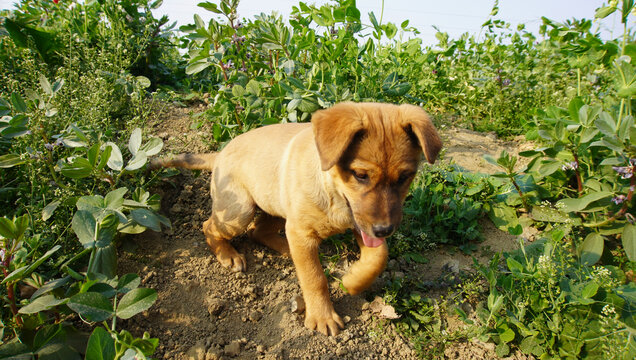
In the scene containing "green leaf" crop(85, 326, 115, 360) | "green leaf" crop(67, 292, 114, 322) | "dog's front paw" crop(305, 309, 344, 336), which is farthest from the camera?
"dog's front paw" crop(305, 309, 344, 336)

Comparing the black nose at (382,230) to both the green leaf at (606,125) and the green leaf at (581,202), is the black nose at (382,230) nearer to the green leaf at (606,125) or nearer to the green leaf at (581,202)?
the green leaf at (581,202)

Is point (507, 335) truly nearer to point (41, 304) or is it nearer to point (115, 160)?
point (41, 304)

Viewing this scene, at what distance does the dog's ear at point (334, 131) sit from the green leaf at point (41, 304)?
1607 millimetres

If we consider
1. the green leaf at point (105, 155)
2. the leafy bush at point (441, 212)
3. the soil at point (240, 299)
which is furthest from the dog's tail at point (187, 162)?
the leafy bush at point (441, 212)

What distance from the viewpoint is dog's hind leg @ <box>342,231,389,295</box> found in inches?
114

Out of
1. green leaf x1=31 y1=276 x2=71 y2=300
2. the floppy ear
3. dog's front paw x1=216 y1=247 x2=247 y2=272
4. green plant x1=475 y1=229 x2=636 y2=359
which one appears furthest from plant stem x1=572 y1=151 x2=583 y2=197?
green leaf x1=31 y1=276 x2=71 y2=300

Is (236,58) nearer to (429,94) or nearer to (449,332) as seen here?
(429,94)

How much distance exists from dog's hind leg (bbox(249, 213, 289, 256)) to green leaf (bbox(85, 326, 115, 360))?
2.01 meters

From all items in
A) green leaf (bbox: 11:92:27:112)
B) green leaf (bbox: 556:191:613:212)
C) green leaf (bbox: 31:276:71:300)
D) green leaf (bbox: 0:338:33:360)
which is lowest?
green leaf (bbox: 0:338:33:360)

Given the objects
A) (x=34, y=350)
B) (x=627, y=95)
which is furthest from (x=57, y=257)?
(x=627, y=95)

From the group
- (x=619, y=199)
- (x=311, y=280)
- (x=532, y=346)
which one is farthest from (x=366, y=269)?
(x=619, y=199)

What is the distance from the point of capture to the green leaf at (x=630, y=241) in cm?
293

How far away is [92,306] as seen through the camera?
1946 millimetres

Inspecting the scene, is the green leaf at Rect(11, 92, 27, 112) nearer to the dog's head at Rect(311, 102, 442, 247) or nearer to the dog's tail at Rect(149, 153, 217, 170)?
the dog's tail at Rect(149, 153, 217, 170)
